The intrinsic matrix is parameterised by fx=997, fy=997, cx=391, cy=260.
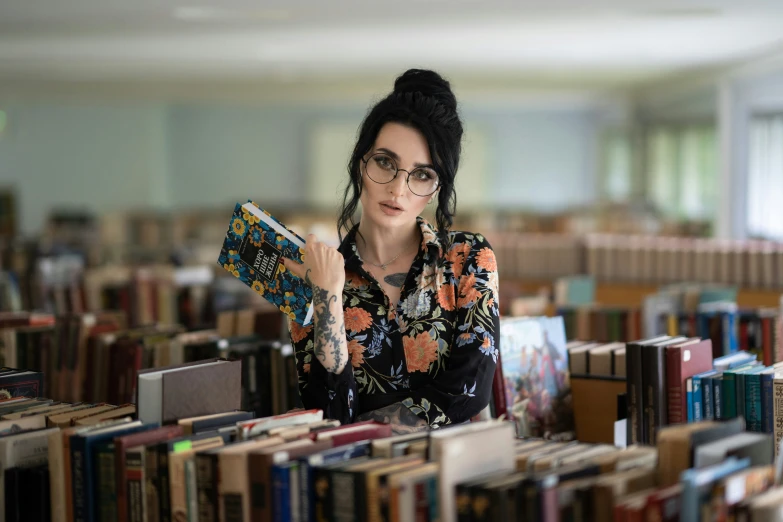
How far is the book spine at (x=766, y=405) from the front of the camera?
2982 millimetres

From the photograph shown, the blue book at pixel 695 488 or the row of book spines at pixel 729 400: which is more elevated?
the blue book at pixel 695 488

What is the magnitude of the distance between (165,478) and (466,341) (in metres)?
0.83

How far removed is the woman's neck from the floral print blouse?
0.05 metres

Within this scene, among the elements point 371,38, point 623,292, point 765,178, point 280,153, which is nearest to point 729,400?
point 623,292

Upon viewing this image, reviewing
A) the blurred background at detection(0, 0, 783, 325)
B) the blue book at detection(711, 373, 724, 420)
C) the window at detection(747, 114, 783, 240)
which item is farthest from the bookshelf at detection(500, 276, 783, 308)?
the window at detection(747, 114, 783, 240)

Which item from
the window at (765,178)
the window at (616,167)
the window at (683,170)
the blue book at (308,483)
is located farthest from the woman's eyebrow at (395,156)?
the window at (616,167)

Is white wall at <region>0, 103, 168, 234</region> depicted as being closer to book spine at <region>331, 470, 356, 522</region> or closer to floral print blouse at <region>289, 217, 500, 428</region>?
floral print blouse at <region>289, 217, 500, 428</region>

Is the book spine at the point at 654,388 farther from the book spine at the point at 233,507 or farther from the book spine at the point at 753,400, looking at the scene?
the book spine at the point at 233,507

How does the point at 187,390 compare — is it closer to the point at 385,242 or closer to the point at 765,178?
the point at 385,242

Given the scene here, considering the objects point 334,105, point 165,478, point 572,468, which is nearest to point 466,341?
point 572,468

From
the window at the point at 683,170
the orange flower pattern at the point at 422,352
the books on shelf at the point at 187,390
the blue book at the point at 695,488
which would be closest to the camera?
the blue book at the point at 695,488

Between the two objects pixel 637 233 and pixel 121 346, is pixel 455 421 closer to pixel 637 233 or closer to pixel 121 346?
pixel 121 346

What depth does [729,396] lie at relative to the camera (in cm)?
302

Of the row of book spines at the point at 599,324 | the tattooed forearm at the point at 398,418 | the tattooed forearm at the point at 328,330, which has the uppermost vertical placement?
the tattooed forearm at the point at 328,330
